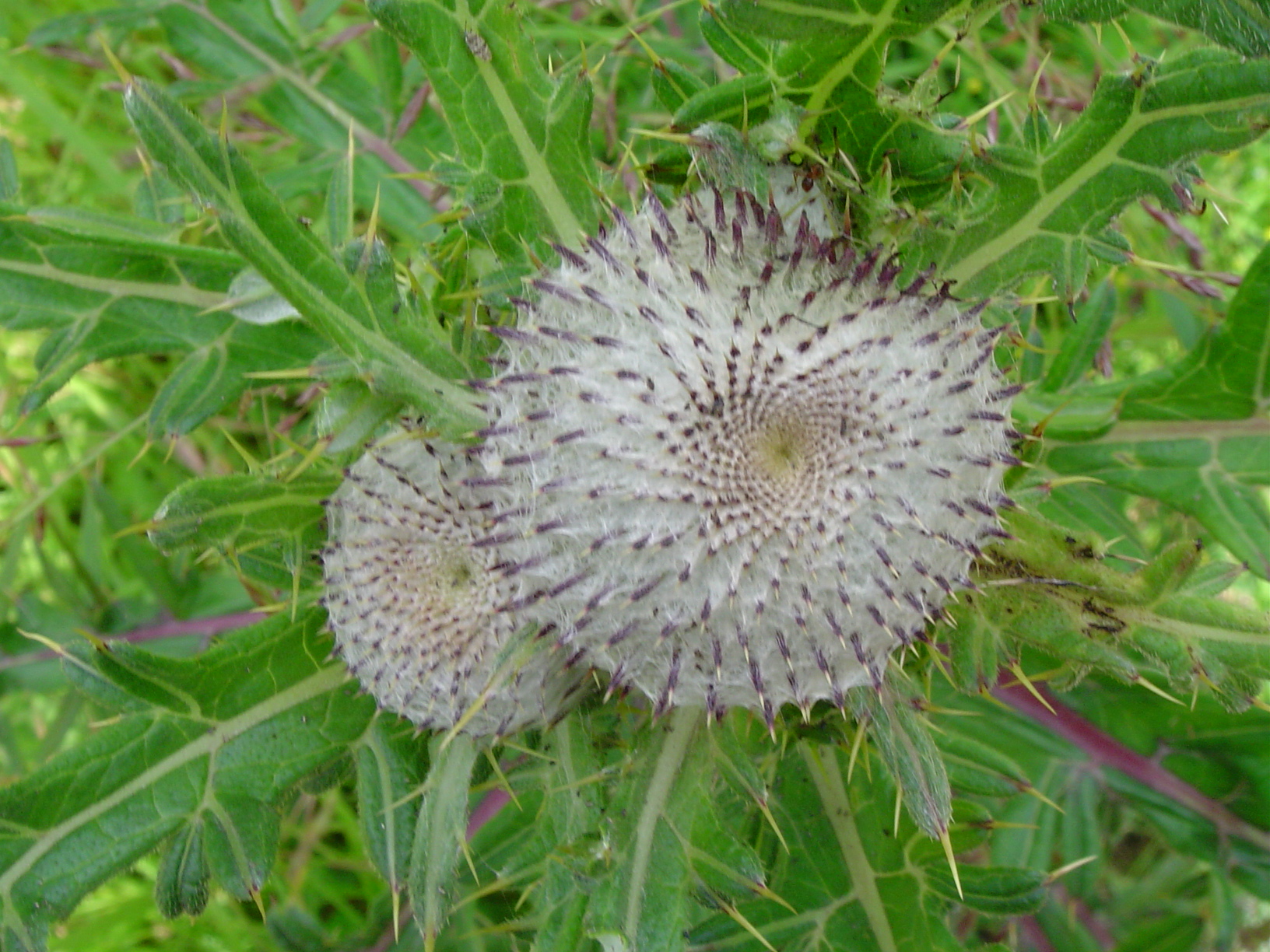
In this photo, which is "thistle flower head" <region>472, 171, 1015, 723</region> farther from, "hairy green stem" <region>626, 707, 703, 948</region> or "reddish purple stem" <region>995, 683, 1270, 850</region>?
"reddish purple stem" <region>995, 683, 1270, 850</region>

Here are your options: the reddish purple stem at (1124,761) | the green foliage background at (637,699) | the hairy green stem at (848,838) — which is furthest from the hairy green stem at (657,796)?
the reddish purple stem at (1124,761)

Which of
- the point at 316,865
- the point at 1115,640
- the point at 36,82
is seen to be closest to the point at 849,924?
the point at 1115,640

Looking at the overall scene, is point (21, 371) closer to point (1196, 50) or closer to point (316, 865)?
point (316, 865)

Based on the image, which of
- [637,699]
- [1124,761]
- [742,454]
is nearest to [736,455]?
[742,454]

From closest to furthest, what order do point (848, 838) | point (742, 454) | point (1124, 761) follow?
1. point (742, 454)
2. point (848, 838)
3. point (1124, 761)

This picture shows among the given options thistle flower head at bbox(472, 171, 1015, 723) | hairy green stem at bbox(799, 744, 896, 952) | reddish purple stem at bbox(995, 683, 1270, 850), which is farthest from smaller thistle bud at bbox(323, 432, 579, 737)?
reddish purple stem at bbox(995, 683, 1270, 850)

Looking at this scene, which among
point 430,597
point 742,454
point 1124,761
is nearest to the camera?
point 742,454

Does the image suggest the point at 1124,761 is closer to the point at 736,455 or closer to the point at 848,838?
the point at 848,838
